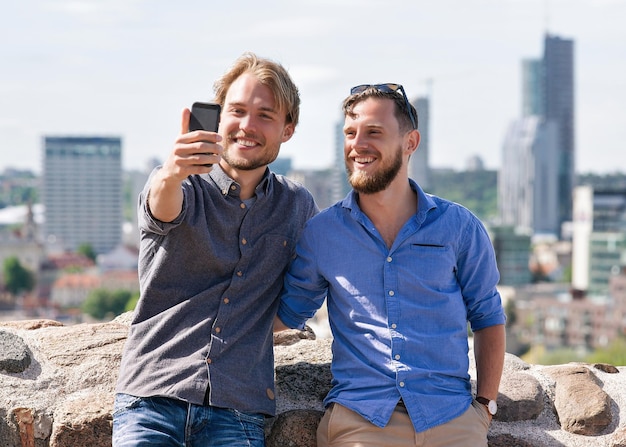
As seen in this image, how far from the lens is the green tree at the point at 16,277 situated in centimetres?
10097

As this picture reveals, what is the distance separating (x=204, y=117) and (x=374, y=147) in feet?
1.92

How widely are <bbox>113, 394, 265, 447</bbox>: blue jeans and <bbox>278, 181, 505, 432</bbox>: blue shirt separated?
335mm

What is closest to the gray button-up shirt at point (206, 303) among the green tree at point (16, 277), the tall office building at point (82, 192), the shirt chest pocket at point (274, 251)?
the shirt chest pocket at point (274, 251)

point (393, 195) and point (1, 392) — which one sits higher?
point (393, 195)

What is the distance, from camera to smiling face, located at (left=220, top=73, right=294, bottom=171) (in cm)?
350

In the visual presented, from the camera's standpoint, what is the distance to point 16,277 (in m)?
102

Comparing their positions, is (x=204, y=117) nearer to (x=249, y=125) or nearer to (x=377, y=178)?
(x=249, y=125)

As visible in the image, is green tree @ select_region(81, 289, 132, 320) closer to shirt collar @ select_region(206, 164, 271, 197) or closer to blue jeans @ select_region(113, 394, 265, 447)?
shirt collar @ select_region(206, 164, 271, 197)

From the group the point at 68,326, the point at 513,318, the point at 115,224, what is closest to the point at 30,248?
the point at 115,224

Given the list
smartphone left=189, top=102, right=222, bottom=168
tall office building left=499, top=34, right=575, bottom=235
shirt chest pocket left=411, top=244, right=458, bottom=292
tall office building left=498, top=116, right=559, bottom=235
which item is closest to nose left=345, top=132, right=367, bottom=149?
shirt chest pocket left=411, top=244, right=458, bottom=292

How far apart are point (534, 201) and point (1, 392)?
171893 millimetres

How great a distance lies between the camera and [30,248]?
11312cm

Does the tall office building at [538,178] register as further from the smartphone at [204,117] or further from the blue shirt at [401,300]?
the smartphone at [204,117]

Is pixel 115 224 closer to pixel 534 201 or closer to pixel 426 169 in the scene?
pixel 426 169
